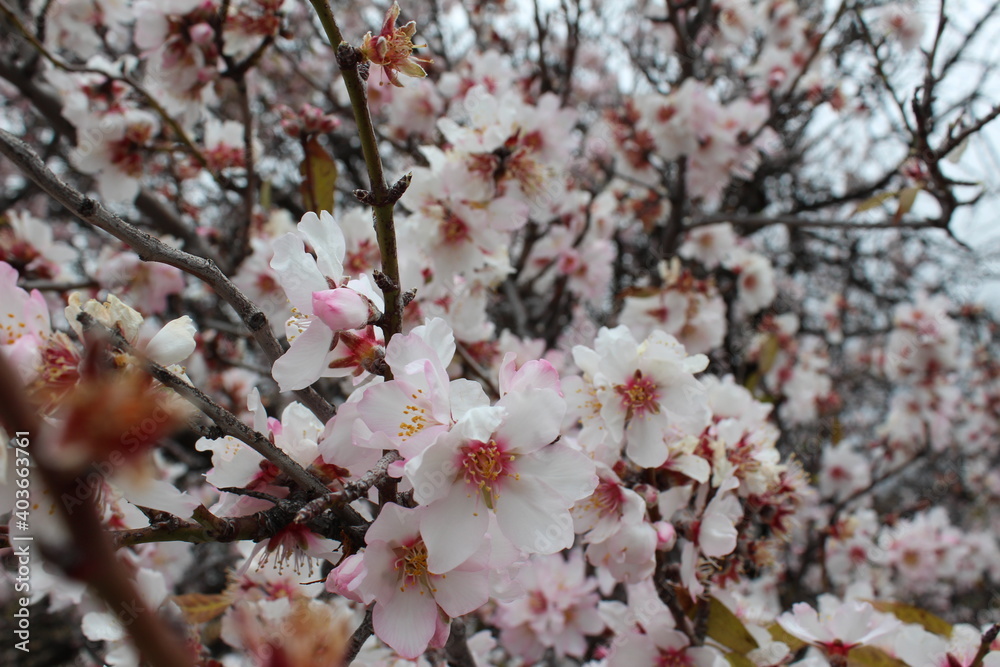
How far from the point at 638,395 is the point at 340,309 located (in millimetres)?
716

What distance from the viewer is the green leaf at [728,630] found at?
137 cm

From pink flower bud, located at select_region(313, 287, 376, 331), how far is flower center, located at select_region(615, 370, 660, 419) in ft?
2.15

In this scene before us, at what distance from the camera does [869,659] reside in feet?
4.55

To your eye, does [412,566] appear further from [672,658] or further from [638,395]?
[672,658]

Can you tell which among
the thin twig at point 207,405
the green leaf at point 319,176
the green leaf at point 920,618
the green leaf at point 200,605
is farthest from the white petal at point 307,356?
the green leaf at point 920,618

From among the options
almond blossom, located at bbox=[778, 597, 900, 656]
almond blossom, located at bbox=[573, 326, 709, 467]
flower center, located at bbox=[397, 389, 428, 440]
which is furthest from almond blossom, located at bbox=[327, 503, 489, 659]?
almond blossom, located at bbox=[778, 597, 900, 656]

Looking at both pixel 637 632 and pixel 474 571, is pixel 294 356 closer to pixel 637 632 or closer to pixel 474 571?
pixel 474 571

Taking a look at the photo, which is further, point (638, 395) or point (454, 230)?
point (454, 230)

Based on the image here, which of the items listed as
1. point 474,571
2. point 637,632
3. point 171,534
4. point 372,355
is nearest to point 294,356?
point 372,355

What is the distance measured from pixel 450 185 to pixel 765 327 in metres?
2.97

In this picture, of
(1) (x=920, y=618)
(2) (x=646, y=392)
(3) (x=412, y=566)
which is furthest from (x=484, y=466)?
(1) (x=920, y=618)

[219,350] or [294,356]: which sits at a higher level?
[219,350]

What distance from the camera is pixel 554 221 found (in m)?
3.45

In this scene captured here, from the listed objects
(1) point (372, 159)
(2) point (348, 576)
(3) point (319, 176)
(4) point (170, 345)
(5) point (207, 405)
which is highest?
(3) point (319, 176)
